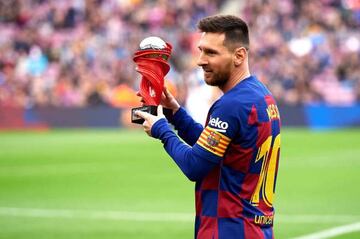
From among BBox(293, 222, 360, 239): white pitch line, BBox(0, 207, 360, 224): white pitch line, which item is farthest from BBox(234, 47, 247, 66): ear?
BBox(0, 207, 360, 224): white pitch line

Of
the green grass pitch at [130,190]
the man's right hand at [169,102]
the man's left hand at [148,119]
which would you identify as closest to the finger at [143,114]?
the man's left hand at [148,119]

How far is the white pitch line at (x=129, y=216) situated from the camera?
1063 cm

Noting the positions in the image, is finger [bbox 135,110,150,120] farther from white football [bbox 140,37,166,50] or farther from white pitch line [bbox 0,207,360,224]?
white pitch line [bbox 0,207,360,224]

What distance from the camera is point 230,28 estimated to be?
16.4 feet

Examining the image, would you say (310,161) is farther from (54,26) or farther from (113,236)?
(54,26)

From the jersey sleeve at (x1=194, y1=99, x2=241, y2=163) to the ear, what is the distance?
0.29 m

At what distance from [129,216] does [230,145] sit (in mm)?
6204

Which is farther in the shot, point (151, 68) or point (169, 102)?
point (169, 102)

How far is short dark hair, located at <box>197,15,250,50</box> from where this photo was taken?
499cm

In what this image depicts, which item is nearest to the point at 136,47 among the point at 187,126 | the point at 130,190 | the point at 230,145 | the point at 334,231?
the point at 130,190

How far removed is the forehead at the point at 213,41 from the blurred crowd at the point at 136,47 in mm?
22716

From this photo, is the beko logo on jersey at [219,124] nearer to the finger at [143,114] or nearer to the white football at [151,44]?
the finger at [143,114]

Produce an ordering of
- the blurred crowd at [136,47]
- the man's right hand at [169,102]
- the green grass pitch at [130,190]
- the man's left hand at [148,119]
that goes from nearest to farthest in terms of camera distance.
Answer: the man's left hand at [148,119], the man's right hand at [169,102], the green grass pitch at [130,190], the blurred crowd at [136,47]

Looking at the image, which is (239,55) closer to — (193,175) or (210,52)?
(210,52)
